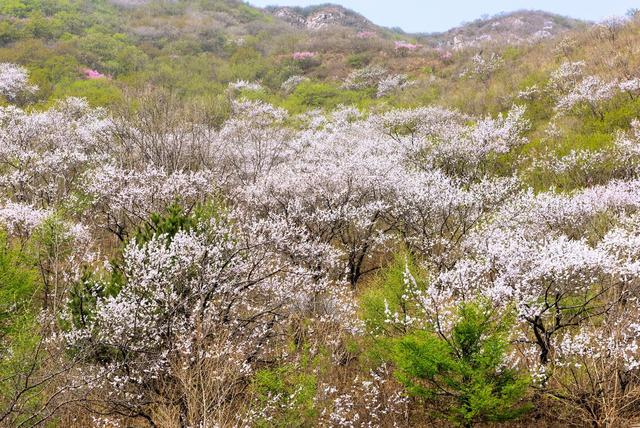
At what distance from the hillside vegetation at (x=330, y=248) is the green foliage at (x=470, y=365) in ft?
0.16

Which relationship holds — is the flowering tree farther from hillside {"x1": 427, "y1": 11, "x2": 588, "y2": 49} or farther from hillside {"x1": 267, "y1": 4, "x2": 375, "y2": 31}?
hillside {"x1": 427, "y1": 11, "x2": 588, "y2": 49}

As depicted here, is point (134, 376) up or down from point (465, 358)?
down

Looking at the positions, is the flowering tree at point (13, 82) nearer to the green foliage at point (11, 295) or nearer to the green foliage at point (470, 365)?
the green foliage at point (11, 295)

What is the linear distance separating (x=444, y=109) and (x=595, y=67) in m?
9.40


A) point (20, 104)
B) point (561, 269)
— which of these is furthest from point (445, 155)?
point (20, 104)

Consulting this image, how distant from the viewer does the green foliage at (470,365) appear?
6.78 meters

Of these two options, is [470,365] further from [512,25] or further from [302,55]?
[512,25]

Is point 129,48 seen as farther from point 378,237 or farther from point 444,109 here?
point 378,237

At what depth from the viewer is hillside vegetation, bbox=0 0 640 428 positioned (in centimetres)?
741

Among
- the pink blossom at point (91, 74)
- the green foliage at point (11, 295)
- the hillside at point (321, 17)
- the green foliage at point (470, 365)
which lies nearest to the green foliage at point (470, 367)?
the green foliage at point (470, 365)

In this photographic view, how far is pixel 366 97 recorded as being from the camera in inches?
1551

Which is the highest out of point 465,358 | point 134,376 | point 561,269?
point 561,269

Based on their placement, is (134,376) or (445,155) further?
(445,155)

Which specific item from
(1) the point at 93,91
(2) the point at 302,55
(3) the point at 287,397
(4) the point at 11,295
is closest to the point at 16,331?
(4) the point at 11,295
